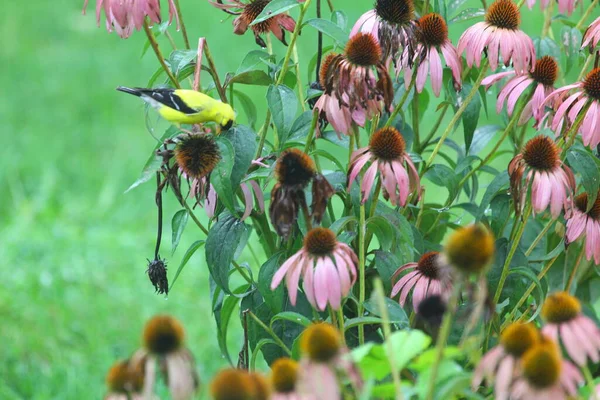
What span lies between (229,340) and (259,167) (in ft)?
4.57

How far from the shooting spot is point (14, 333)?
2.52 m

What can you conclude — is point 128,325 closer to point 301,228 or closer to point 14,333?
point 14,333

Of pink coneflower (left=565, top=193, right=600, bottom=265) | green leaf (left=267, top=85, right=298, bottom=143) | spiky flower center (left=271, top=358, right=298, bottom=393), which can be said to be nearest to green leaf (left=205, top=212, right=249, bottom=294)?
green leaf (left=267, top=85, right=298, bottom=143)

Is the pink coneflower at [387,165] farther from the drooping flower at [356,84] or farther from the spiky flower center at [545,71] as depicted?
the spiky flower center at [545,71]

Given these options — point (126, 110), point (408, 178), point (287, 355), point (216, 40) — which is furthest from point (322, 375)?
point (216, 40)

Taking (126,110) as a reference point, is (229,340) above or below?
below

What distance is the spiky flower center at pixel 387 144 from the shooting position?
47.4 inches

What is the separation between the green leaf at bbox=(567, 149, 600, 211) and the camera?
1.32 meters

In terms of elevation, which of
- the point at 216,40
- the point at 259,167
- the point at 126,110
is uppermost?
the point at 216,40

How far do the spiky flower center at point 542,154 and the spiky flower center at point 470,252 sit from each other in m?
0.61

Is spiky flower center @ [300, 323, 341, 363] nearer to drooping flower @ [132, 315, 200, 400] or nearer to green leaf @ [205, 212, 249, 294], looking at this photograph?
drooping flower @ [132, 315, 200, 400]

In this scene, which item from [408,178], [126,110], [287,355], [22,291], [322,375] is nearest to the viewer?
[322,375]

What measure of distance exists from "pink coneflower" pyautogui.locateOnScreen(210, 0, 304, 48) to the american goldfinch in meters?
0.18

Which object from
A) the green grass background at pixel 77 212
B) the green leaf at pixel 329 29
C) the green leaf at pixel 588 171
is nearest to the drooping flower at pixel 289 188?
the green leaf at pixel 329 29
